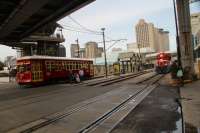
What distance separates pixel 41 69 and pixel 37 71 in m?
0.52

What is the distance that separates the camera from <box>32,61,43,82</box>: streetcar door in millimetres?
34362

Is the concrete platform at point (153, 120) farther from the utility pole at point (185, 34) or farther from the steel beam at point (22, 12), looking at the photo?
the utility pole at point (185, 34)

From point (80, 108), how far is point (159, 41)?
613 ft

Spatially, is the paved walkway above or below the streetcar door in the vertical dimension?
below

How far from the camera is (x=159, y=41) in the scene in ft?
652

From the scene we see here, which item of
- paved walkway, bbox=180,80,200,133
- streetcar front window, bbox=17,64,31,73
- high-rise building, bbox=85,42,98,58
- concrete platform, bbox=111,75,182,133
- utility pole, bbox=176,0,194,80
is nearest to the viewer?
paved walkway, bbox=180,80,200,133

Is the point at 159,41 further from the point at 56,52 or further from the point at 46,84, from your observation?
the point at 46,84

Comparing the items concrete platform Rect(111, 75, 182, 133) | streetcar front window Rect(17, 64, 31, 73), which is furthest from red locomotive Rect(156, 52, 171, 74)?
concrete platform Rect(111, 75, 182, 133)

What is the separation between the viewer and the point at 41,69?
1380 inches

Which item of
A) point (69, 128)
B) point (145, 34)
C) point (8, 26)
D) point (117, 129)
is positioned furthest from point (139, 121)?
point (145, 34)

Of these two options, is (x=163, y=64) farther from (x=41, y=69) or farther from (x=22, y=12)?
(x=22, y=12)

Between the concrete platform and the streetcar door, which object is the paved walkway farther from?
the streetcar door

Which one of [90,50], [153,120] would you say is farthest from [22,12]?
[90,50]

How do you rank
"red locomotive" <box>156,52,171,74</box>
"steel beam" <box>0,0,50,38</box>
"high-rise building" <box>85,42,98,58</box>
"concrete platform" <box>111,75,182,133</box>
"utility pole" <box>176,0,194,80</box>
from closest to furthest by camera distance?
"concrete platform" <box>111,75,182,133</box>, "steel beam" <box>0,0,50,38</box>, "utility pole" <box>176,0,194,80</box>, "red locomotive" <box>156,52,171,74</box>, "high-rise building" <box>85,42,98,58</box>
